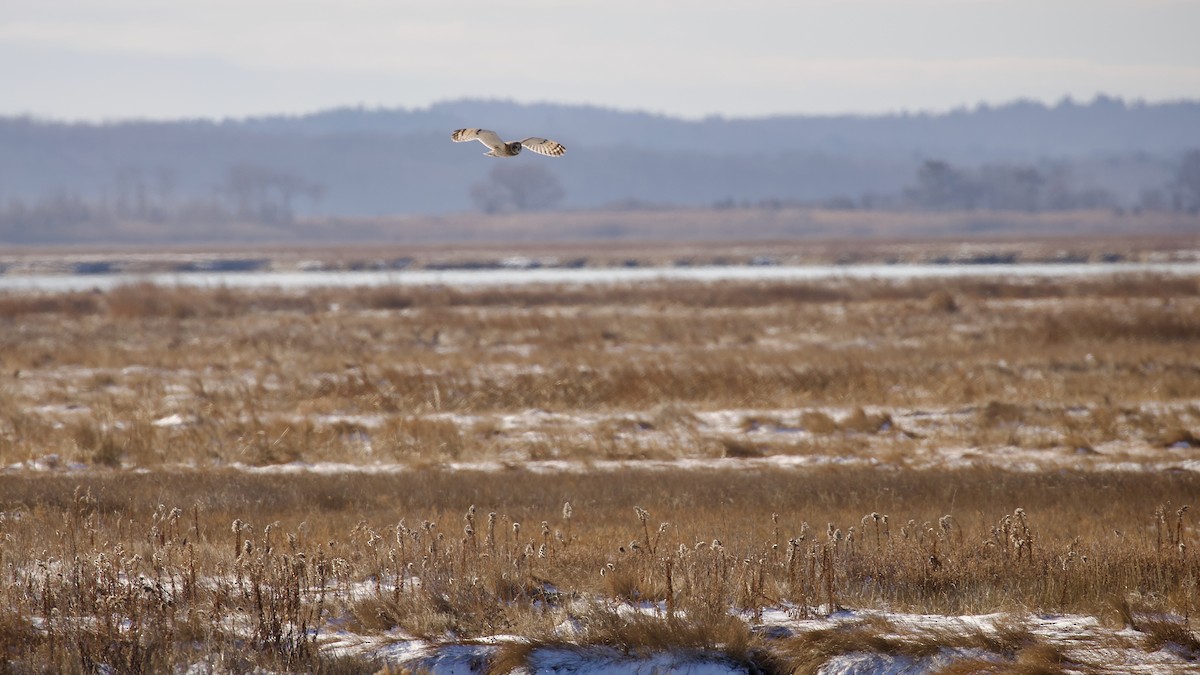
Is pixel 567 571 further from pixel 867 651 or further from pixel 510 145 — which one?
pixel 510 145

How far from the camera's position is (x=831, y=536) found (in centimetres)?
970

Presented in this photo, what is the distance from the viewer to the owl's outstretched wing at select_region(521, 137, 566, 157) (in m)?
9.16

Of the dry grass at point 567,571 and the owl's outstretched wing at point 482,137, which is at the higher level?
the owl's outstretched wing at point 482,137

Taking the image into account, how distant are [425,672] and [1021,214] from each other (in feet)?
618

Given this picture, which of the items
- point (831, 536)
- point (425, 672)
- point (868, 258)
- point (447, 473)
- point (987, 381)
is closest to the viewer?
point (425, 672)

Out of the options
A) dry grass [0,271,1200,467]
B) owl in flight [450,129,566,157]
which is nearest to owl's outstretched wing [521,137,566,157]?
owl in flight [450,129,566,157]

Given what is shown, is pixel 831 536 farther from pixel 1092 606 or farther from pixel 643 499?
pixel 643 499

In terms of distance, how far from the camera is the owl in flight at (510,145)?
9.12 m

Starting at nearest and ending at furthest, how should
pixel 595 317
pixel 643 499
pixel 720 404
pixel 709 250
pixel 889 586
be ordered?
pixel 889 586
pixel 643 499
pixel 720 404
pixel 595 317
pixel 709 250

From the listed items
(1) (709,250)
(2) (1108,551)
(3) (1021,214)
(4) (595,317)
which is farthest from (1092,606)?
(3) (1021,214)

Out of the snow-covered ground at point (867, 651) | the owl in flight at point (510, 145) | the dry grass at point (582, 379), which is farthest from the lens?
the dry grass at point (582, 379)

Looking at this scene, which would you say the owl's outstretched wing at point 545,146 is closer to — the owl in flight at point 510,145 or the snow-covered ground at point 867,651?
the owl in flight at point 510,145

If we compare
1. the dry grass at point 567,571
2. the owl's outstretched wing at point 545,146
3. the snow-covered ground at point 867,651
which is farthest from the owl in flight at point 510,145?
the snow-covered ground at point 867,651

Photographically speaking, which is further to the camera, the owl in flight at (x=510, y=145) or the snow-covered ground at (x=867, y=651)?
the owl in flight at (x=510, y=145)
